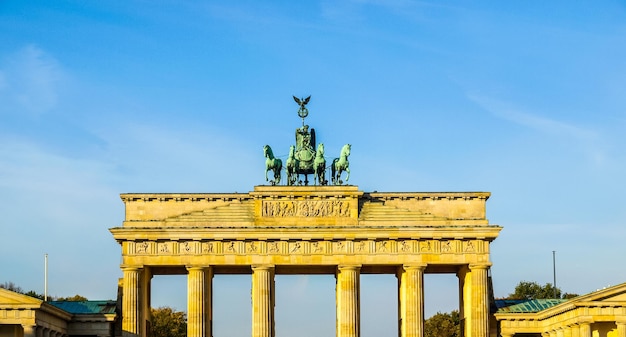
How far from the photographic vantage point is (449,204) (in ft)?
301

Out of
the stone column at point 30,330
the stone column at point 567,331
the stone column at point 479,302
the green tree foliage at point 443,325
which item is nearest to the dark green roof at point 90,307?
the stone column at point 30,330

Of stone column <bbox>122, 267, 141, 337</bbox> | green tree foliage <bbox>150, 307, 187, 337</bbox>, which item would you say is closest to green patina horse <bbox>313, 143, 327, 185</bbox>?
stone column <bbox>122, 267, 141, 337</bbox>

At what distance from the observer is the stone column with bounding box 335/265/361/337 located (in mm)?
89625

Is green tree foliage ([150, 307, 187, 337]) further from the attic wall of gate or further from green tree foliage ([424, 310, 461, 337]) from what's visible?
the attic wall of gate

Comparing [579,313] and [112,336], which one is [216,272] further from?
[579,313]

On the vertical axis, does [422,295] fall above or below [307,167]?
below

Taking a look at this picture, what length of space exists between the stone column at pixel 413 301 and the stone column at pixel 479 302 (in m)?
3.53

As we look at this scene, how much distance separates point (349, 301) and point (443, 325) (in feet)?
206

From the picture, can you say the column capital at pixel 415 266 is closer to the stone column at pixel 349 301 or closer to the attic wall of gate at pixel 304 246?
the attic wall of gate at pixel 304 246

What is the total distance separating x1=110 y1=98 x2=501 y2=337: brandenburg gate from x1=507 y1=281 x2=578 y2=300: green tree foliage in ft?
225

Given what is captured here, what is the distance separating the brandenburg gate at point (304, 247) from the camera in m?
89.4

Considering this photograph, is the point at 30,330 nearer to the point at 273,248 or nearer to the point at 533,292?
the point at 273,248

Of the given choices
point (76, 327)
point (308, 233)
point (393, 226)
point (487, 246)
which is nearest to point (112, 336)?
point (76, 327)

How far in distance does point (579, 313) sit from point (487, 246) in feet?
33.1
